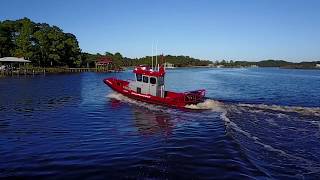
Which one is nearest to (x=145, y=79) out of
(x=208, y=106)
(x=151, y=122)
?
(x=208, y=106)

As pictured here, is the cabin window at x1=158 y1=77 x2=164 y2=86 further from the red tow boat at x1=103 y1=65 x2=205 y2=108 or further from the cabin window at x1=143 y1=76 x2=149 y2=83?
the cabin window at x1=143 y1=76 x2=149 y2=83

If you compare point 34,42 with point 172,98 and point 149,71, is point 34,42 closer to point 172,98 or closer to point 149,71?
point 149,71

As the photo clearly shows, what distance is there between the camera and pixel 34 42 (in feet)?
375

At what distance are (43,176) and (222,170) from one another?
645 cm

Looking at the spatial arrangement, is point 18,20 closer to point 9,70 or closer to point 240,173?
point 9,70

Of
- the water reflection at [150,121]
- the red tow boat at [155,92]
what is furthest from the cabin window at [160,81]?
the water reflection at [150,121]

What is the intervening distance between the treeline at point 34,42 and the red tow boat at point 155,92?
255 ft

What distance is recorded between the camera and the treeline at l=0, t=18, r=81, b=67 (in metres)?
107

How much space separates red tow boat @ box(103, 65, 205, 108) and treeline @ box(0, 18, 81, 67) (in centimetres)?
7779

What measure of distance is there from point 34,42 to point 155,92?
89.5 meters

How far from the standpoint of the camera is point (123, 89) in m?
38.8

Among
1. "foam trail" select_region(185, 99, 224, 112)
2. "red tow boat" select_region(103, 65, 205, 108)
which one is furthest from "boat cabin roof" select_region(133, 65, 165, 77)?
"foam trail" select_region(185, 99, 224, 112)

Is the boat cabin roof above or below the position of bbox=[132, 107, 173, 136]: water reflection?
above

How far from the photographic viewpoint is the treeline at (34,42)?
4215 inches
